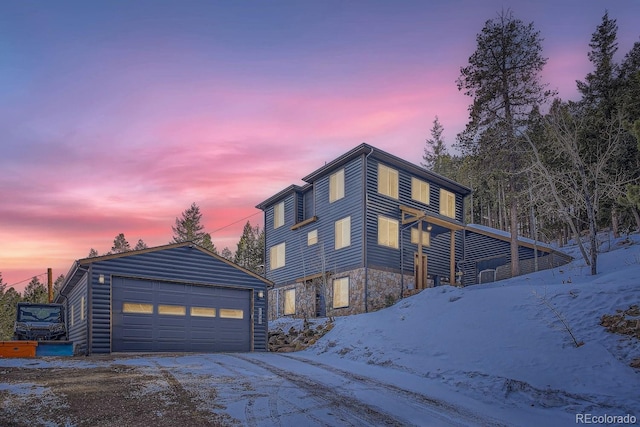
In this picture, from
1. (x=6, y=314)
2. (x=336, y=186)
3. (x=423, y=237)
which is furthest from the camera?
(x=6, y=314)

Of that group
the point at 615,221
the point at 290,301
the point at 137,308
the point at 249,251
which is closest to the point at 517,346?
the point at 137,308

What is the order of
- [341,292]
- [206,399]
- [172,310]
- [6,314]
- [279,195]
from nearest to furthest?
[206,399], [172,310], [341,292], [279,195], [6,314]

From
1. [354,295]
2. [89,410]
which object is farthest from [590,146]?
[89,410]

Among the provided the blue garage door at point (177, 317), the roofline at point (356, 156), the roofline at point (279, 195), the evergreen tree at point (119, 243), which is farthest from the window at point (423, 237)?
the evergreen tree at point (119, 243)

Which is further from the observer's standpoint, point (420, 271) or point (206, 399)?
point (420, 271)

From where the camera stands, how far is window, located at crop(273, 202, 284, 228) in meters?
31.0

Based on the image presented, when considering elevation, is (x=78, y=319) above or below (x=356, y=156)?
below

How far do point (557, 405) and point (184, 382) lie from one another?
7.47m

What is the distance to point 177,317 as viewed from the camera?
59.7 feet

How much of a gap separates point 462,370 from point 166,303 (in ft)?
39.0

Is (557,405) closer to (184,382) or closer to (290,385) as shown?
(290,385)

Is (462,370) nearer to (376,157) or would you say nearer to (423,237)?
(376,157)

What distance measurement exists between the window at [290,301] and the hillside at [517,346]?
10364 millimetres

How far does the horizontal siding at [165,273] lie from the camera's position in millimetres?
16234
